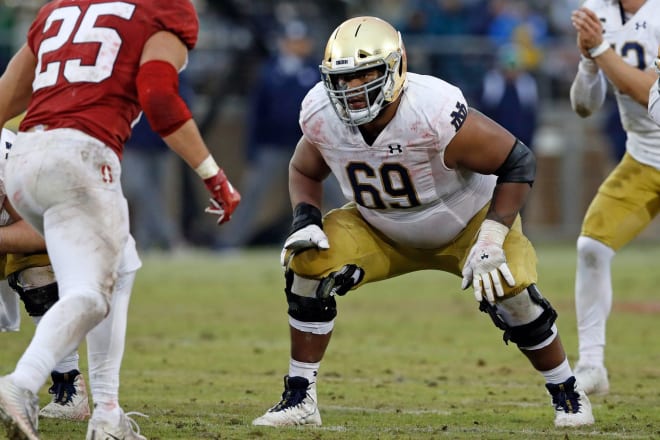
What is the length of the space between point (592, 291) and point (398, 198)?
1.70 m

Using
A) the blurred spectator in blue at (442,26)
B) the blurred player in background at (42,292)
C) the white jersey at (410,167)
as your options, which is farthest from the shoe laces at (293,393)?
the blurred spectator in blue at (442,26)

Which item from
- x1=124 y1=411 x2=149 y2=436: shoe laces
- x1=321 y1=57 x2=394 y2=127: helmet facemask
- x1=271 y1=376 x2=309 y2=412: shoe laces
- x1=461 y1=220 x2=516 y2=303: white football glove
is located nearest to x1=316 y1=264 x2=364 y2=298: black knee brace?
x1=271 y1=376 x2=309 y2=412: shoe laces

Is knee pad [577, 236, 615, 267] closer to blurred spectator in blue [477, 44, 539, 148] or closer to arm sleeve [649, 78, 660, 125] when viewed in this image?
arm sleeve [649, 78, 660, 125]

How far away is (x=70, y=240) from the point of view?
4.31 metres

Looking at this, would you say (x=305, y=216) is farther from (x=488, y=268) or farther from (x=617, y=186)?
(x=617, y=186)

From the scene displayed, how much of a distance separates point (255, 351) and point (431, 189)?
9.01ft

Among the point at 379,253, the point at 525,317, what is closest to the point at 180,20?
the point at 379,253

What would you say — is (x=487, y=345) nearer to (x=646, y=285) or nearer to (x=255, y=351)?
(x=255, y=351)

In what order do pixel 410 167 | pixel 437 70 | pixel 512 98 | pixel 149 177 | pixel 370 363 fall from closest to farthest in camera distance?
1. pixel 410 167
2. pixel 370 363
3. pixel 149 177
4. pixel 512 98
5. pixel 437 70

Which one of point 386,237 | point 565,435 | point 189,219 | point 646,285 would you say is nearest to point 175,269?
point 189,219

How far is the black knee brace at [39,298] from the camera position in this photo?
5367 mm

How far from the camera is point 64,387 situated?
541cm

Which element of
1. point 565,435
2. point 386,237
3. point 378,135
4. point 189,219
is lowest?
point 189,219

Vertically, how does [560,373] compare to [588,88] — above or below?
below
